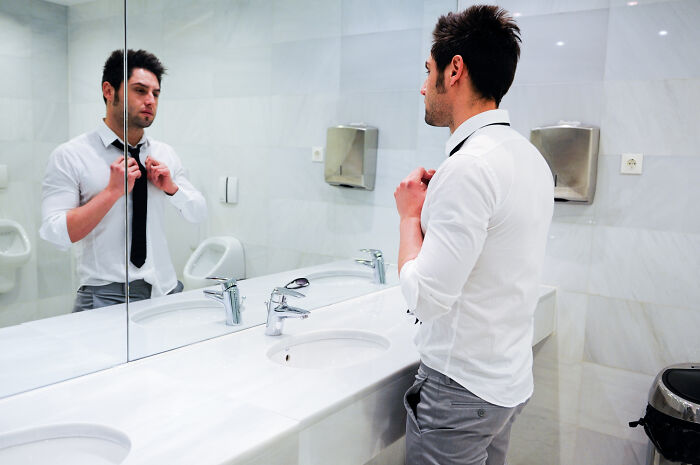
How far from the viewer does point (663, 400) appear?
6.89 ft

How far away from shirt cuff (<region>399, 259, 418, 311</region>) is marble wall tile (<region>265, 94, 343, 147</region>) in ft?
2.94

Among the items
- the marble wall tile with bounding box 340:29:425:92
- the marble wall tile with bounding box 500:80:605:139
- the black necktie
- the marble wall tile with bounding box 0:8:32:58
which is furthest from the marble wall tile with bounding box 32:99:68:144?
the marble wall tile with bounding box 500:80:605:139

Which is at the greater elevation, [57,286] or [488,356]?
[57,286]

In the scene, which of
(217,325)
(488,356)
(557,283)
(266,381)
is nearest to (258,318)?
(217,325)

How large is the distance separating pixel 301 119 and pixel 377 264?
0.79m

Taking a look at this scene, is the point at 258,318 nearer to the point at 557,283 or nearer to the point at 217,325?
the point at 217,325

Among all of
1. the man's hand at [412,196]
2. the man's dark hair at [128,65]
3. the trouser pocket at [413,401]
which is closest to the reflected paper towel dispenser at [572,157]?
the man's hand at [412,196]

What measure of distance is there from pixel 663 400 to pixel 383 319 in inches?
41.5

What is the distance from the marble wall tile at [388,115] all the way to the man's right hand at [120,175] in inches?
45.1

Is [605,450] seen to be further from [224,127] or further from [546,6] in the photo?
[224,127]

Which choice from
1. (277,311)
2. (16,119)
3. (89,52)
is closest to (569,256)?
(277,311)

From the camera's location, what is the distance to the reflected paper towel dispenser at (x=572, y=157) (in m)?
2.39

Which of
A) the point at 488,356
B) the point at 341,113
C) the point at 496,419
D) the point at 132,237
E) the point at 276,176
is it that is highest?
the point at 341,113

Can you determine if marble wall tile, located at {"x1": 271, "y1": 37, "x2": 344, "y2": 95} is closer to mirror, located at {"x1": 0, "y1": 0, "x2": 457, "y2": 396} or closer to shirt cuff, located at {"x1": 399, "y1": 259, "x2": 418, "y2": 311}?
mirror, located at {"x1": 0, "y1": 0, "x2": 457, "y2": 396}
